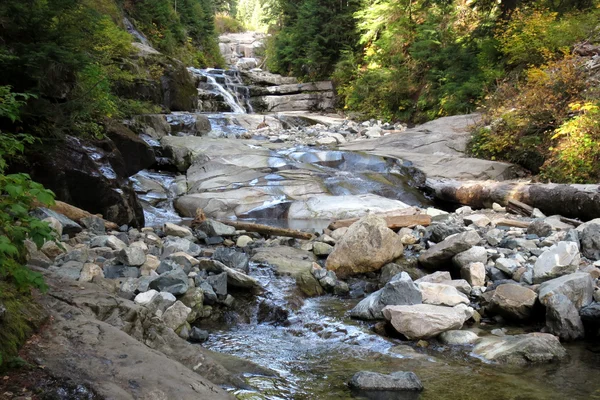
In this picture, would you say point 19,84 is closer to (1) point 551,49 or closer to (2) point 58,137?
(2) point 58,137

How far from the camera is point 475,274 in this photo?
17.7 ft

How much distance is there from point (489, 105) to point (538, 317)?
965 centimetres

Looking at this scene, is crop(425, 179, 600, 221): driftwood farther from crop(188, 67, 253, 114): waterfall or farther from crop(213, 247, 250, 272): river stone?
crop(188, 67, 253, 114): waterfall

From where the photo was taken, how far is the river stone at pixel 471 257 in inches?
225

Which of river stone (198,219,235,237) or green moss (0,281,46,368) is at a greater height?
green moss (0,281,46,368)

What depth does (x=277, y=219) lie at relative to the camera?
9.42 m

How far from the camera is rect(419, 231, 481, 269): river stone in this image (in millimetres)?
5992

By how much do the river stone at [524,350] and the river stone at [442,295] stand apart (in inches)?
29.1

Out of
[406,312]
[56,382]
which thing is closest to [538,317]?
[406,312]

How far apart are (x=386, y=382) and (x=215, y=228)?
4.50 metres

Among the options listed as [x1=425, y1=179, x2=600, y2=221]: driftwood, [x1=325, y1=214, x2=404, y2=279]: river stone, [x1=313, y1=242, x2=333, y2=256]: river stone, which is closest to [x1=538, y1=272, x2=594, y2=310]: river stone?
[x1=325, y1=214, x2=404, y2=279]: river stone

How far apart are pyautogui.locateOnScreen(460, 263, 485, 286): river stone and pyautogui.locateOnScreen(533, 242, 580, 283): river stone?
55cm

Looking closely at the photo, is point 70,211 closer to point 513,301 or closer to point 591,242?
point 513,301

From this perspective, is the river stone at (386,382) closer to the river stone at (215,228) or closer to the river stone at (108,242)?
the river stone at (108,242)
